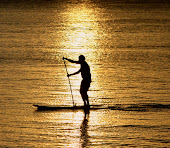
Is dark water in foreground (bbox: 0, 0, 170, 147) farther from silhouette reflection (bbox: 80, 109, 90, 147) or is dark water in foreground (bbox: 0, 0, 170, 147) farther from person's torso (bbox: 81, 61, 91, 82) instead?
person's torso (bbox: 81, 61, 91, 82)

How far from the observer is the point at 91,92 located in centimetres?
2206

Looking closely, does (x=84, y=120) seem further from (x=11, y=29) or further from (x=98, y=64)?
(x=11, y=29)

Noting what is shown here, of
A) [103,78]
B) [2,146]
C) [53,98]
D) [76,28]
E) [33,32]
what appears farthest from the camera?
[76,28]

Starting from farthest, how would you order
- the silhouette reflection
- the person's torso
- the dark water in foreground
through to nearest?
1. the person's torso
2. the dark water in foreground
3. the silhouette reflection

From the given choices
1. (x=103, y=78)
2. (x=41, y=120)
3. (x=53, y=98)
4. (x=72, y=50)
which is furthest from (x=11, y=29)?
(x=41, y=120)

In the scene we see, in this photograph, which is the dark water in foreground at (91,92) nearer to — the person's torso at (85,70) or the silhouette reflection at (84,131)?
the silhouette reflection at (84,131)

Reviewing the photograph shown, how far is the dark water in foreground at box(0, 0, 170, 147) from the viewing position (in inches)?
609

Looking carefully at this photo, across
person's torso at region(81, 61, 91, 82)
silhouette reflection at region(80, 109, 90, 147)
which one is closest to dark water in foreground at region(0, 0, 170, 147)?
silhouette reflection at region(80, 109, 90, 147)

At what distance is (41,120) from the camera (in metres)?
17.3

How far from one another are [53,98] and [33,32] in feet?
97.6

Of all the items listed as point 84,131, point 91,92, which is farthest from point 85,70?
point 91,92

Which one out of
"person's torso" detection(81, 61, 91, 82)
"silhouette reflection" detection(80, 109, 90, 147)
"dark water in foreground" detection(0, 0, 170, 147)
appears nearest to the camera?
"silhouette reflection" detection(80, 109, 90, 147)

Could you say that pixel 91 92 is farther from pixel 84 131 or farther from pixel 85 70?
pixel 84 131

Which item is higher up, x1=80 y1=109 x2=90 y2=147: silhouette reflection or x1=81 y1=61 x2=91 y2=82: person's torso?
x1=81 y1=61 x2=91 y2=82: person's torso
